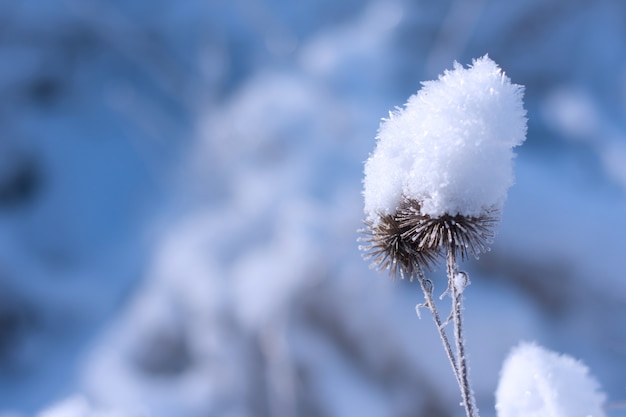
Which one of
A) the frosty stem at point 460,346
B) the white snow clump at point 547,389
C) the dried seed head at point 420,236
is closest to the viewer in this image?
the frosty stem at point 460,346

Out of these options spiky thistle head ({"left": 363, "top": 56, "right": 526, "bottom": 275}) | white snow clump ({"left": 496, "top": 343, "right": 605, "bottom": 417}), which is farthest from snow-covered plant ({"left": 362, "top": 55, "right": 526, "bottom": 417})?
white snow clump ({"left": 496, "top": 343, "right": 605, "bottom": 417})

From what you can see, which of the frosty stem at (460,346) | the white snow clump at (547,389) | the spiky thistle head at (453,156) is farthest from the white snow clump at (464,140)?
the white snow clump at (547,389)

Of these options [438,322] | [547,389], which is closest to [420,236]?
[438,322]

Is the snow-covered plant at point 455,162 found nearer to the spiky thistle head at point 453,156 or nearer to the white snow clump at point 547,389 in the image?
the spiky thistle head at point 453,156

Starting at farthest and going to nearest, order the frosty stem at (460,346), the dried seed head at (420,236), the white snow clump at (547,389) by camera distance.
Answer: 1. the white snow clump at (547,389)
2. the dried seed head at (420,236)
3. the frosty stem at (460,346)

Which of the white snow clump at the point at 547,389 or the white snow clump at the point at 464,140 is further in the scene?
the white snow clump at the point at 547,389

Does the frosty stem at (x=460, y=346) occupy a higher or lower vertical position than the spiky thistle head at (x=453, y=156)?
lower

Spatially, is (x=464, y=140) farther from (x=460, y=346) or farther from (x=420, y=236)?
(x=460, y=346)
